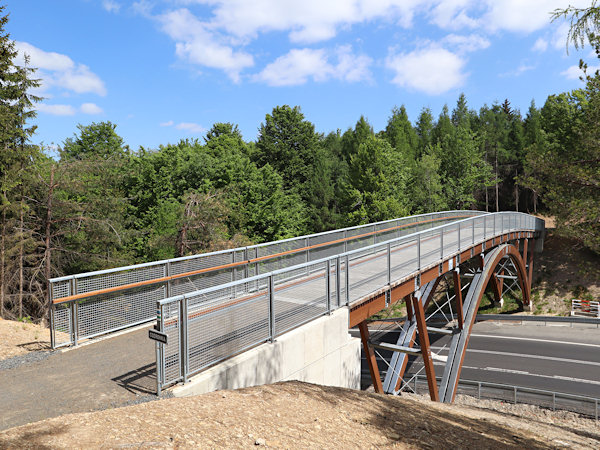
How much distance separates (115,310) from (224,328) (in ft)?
10.4

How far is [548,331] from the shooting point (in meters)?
26.1

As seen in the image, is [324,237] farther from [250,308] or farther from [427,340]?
[250,308]

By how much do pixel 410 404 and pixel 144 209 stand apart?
96.8ft

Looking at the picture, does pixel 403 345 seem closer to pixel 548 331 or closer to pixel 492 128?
pixel 548 331

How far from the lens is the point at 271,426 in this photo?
420 cm

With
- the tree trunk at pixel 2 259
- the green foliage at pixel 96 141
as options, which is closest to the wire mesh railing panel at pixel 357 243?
the tree trunk at pixel 2 259

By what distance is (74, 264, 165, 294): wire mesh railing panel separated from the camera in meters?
7.19

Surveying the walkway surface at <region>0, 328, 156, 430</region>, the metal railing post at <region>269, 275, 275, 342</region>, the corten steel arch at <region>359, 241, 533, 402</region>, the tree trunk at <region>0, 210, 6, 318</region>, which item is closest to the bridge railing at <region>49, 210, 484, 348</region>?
the walkway surface at <region>0, 328, 156, 430</region>

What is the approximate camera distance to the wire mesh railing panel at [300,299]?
683 cm

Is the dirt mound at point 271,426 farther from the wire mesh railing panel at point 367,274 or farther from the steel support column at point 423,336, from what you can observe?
the steel support column at point 423,336

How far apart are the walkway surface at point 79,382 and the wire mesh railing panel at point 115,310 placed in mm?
420

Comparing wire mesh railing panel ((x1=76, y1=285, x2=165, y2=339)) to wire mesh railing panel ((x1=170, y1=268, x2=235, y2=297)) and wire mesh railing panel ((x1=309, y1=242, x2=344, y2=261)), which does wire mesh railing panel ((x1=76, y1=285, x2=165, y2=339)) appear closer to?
wire mesh railing panel ((x1=170, y1=268, x2=235, y2=297))

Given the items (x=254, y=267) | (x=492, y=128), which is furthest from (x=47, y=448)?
(x=492, y=128)

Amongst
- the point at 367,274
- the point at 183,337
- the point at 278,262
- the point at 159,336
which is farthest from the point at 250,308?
the point at 278,262
